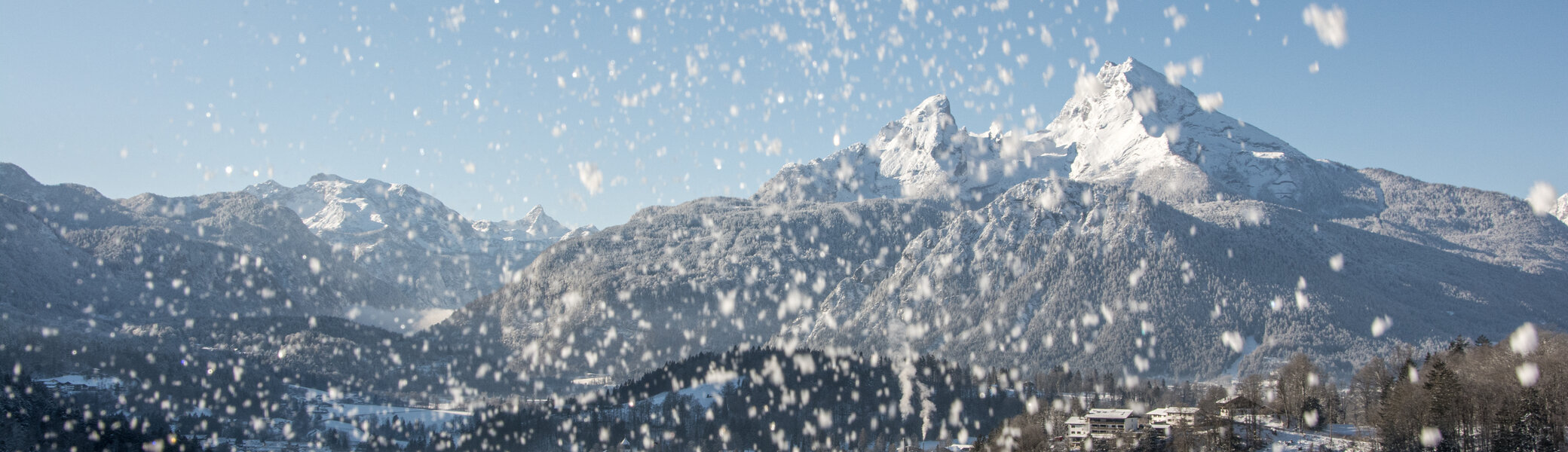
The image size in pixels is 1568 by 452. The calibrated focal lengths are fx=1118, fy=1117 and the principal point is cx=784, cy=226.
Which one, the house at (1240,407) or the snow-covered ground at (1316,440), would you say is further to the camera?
the house at (1240,407)

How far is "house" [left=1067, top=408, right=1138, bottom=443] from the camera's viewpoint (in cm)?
13500

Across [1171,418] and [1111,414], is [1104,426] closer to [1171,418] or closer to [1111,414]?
[1111,414]

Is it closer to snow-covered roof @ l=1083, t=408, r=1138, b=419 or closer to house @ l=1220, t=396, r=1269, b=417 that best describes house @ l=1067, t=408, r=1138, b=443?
snow-covered roof @ l=1083, t=408, r=1138, b=419

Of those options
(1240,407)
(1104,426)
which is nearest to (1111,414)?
(1104,426)

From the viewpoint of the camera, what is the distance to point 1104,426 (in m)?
137

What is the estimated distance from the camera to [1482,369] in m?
111

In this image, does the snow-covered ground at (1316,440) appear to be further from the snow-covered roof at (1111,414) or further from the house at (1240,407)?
the snow-covered roof at (1111,414)

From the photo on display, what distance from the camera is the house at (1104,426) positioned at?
135 meters

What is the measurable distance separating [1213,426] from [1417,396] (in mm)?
19401

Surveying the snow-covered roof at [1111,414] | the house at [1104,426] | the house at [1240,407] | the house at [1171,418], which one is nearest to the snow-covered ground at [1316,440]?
the house at [1240,407]

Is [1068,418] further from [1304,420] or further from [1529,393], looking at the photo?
[1529,393]

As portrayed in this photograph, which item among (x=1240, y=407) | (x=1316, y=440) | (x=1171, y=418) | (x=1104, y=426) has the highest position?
(x=1240, y=407)

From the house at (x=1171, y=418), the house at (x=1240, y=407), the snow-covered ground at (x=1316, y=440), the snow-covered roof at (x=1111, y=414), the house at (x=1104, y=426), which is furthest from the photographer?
the snow-covered roof at (x=1111, y=414)

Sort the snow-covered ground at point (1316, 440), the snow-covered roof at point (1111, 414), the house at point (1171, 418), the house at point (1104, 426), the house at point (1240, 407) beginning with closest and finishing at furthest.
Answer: the snow-covered ground at point (1316, 440) → the house at point (1240, 407) → the house at point (1171, 418) → the house at point (1104, 426) → the snow-covered roof at point (1111, 414)
